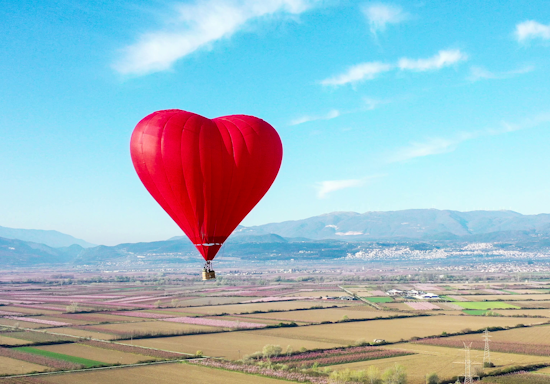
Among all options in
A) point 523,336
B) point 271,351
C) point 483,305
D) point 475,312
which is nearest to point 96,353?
point 271,351

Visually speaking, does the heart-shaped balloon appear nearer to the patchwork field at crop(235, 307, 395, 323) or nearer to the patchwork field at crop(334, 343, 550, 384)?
the patchwork field at crop(334, 343, 550, 384)

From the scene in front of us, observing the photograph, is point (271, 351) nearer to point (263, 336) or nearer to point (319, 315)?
point (263, 336)

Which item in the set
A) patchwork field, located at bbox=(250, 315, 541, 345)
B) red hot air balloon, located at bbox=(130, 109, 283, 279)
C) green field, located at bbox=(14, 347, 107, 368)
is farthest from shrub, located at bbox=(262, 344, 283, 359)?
red hot air balloon, located at bbox=(130, 109, 283, 279)

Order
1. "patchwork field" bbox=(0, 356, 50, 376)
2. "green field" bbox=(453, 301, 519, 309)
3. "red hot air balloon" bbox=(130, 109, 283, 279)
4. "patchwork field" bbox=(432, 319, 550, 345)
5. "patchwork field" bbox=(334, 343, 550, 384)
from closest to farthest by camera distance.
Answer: "red hot air balloon" bbox=(130, 109, 283, 279), "patchwork field" bbox=(334, 343, 550, 384), "patchwork field" bbox=(0, 356, 50, 376), "patchwork field" bbox=(432, 319, 550, 345), "green field" bbox=(453, 301, 519, 309)

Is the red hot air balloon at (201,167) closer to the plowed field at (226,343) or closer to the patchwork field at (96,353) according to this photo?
the patchwork field at (96,353)

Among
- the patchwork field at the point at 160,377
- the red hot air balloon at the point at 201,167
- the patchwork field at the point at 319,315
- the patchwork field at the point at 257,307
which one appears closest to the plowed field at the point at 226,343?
the patchwork field at the point at 160,377

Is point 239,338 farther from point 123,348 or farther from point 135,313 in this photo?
point 135,313

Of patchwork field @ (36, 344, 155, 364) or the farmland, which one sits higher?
patchwork field @ (36, 344, 155, 364)
